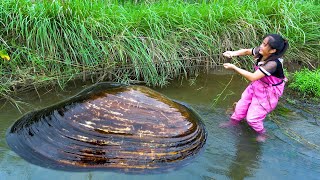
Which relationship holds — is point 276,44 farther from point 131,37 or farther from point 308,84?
point 131,37

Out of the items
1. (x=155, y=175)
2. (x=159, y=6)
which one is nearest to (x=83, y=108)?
(x=155, y=175)

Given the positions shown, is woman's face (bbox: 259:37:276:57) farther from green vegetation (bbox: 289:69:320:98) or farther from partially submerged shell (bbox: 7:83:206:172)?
green vegetation (bbox: 289:69:320:98)

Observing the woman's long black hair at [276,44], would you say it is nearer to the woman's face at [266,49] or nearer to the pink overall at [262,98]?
the woman's face at [266,49]

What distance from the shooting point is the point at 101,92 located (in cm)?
328

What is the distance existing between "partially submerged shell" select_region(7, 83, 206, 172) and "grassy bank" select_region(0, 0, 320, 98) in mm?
1172

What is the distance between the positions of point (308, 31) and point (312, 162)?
2.96m

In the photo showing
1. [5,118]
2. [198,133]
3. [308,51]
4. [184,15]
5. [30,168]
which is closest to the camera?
[30,168]

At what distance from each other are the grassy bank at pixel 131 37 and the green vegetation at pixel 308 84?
625 mm

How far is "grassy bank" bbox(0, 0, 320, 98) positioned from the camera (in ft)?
14.0

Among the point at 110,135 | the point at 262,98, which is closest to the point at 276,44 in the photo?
the point at 262,98

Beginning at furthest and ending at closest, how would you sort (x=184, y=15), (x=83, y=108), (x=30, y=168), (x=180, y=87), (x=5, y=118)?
(x=184, y=15) < (x=180, y=87) < (x=5, y=118) < (x=83, y=108) < (x=30, y=168)

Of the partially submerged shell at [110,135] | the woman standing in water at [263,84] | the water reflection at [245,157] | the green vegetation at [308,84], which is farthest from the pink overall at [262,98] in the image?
the green vegetation at [308,84]

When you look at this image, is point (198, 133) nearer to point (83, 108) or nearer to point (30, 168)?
point (83, 108)

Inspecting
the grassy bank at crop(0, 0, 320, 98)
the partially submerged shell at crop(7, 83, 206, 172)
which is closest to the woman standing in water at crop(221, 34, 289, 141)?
the partially submerged shell at crop(7, 83, 206, 172)
